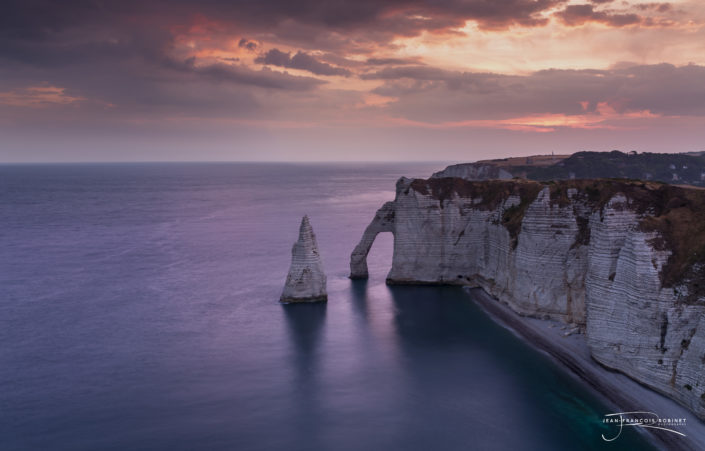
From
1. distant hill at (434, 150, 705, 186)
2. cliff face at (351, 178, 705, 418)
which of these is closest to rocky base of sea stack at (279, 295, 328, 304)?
cliff face at (351, 178, 705, 418)

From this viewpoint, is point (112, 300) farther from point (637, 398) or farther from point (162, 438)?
point (637, 398)

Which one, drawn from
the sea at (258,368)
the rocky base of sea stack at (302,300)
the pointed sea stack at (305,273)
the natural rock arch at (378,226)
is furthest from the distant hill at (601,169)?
the rocky base of sea stack at (302,300)

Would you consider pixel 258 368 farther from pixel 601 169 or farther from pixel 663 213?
pixel 601 169

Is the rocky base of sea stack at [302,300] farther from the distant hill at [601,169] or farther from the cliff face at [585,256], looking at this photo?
the distant hill at [601,169]

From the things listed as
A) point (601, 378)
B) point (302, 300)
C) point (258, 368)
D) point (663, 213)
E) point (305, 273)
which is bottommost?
point (258, 368)

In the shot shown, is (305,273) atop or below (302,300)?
atop

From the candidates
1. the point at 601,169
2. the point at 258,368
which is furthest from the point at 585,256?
the point at 601,169

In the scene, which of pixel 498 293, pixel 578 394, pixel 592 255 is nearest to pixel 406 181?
pixel 498 293
